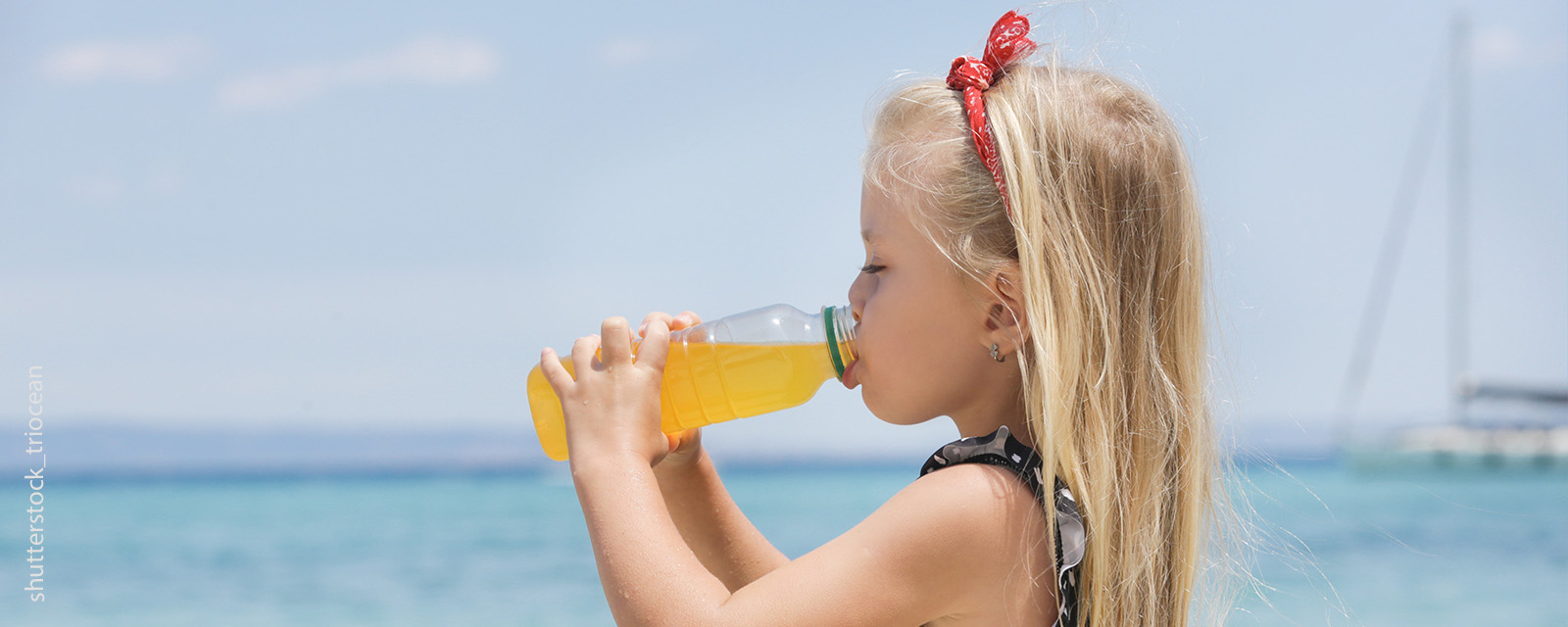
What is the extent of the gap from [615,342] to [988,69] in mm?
750

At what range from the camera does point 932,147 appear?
5.69 ft

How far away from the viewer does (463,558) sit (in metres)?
12.3

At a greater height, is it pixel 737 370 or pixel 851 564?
pixel 737 370

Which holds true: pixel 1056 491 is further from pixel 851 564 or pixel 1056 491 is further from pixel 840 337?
pixel 840 337

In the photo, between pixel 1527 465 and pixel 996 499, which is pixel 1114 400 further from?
pixel 1527 465

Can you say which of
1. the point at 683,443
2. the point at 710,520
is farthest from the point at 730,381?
the point at 710,520

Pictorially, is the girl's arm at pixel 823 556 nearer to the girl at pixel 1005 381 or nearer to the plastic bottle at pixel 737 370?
the girl at pixel 1005 381

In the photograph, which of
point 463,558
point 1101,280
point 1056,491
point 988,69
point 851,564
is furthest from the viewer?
point 463,558

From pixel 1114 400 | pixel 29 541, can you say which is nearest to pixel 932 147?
pixel 1114 400

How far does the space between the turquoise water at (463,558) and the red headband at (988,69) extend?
2.65 feet

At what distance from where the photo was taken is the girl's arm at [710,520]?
209 cm

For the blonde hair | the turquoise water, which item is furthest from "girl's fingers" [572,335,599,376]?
the turquoise water

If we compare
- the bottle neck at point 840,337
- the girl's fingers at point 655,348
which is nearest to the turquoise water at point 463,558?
the bottle neck at point 840,337

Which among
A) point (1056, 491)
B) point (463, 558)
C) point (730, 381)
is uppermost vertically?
point (730, 381)
